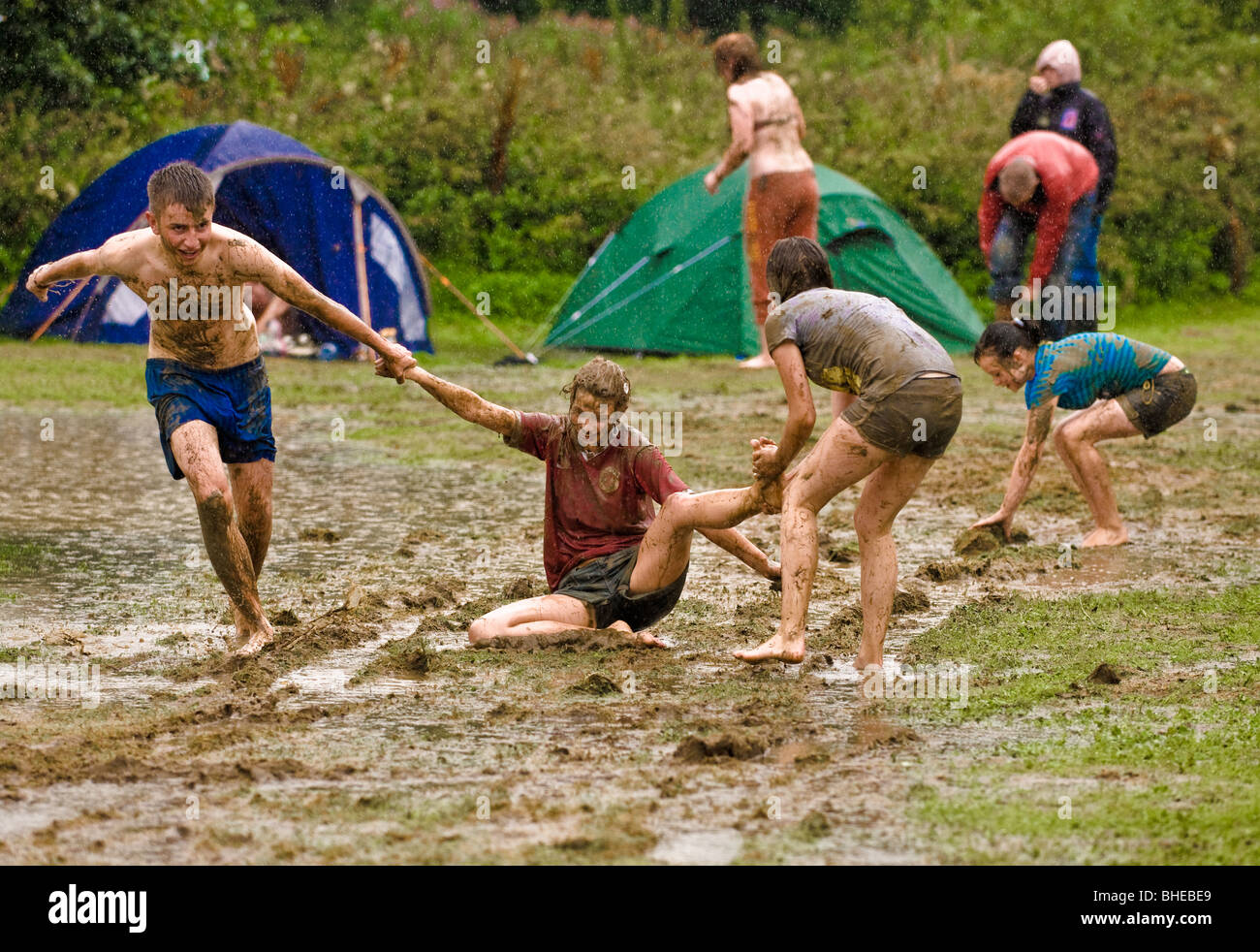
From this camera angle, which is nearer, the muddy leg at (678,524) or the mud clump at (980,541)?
the muddy leg at (678,524)

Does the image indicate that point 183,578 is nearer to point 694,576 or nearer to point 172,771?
point 694,576

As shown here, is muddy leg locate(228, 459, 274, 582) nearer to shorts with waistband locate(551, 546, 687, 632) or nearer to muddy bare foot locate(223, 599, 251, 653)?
muddy bare foot locate(223, 599, 251, 653)

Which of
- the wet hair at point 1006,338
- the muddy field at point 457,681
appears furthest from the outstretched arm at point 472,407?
the wet hair at point 1006,338

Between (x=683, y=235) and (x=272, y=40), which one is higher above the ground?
(x=272, y=40)

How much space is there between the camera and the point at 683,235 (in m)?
14.8

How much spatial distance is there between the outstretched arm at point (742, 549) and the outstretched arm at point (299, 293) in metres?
1.25

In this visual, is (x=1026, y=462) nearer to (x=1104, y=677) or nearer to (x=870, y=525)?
(x=870, y=525)

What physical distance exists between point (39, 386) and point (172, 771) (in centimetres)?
890

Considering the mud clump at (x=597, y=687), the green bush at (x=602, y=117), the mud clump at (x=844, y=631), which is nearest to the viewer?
the mud clump at (x=597, y=687)

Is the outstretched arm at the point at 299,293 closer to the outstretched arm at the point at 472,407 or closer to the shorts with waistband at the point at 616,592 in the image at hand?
the outstretched arm at the point at 472,407

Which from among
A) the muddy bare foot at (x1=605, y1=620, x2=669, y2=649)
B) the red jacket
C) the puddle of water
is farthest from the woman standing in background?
the puddle of water

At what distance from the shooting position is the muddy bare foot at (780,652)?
17.1ft
